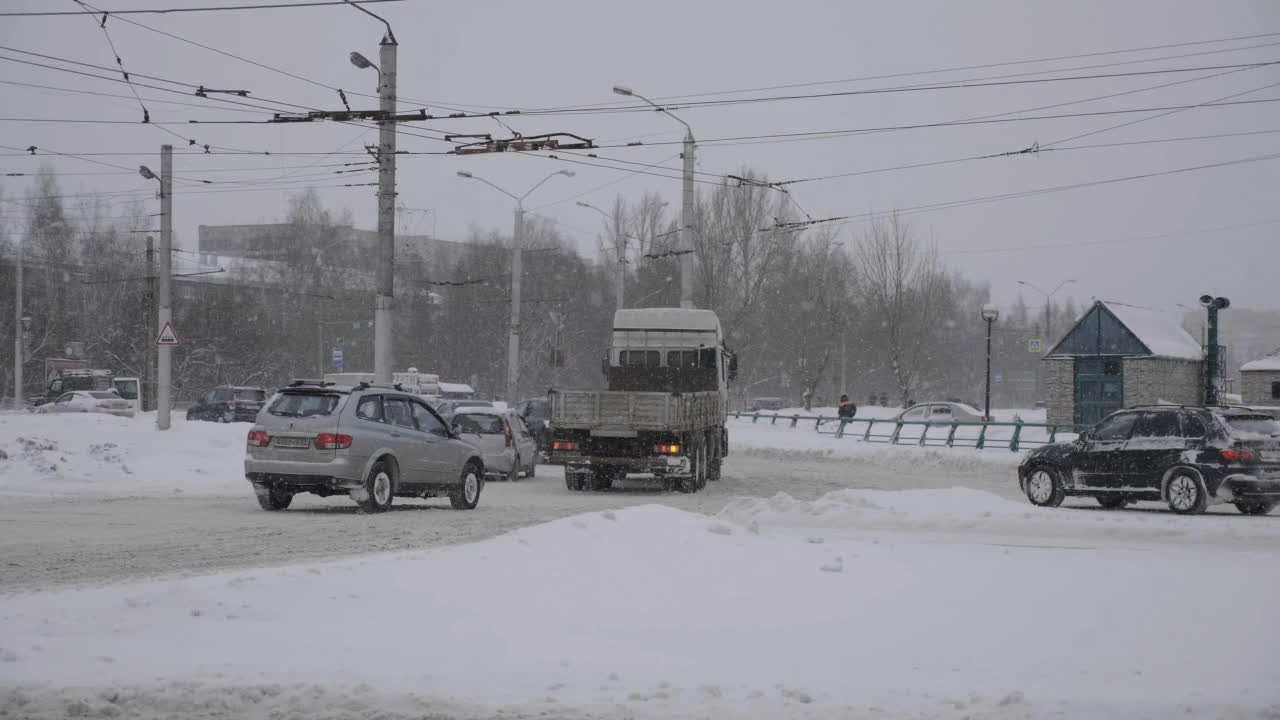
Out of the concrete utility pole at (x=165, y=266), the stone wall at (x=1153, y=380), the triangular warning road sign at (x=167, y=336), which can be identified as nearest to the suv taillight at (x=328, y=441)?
the triangular warning road sign at (x=167, y=336)

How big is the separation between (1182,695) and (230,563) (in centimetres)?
774

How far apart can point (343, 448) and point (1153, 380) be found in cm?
3925

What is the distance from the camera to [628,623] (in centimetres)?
827

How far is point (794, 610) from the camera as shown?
8.75 meters

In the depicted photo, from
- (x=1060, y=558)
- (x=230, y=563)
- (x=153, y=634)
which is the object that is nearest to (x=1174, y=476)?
(x=1060, y=558)

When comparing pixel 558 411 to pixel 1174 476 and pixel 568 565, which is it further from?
pixel 568 565

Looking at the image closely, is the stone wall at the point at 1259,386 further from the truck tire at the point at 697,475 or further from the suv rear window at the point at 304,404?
the suv rear window at the point at 304,404

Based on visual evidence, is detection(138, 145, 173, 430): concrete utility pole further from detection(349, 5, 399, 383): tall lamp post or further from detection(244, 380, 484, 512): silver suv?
detection(244, 380, 484, 512): silver suv

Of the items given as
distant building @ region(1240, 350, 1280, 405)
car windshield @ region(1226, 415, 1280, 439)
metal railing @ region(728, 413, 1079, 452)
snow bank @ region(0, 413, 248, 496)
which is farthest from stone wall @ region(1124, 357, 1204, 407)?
snow bank @ region(0, 413, 248, 496)

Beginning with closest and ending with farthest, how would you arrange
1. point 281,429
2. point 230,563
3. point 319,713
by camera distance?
point 319,713 → point 230,563 → point 281,429

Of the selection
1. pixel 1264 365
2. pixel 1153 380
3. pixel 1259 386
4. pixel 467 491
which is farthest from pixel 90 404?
pixel 1264 365

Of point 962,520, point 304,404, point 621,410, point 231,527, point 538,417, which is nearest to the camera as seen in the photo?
point 231,527

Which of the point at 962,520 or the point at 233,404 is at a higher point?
the point at 233,404

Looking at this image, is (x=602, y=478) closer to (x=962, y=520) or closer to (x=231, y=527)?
(x=962, y=520)
